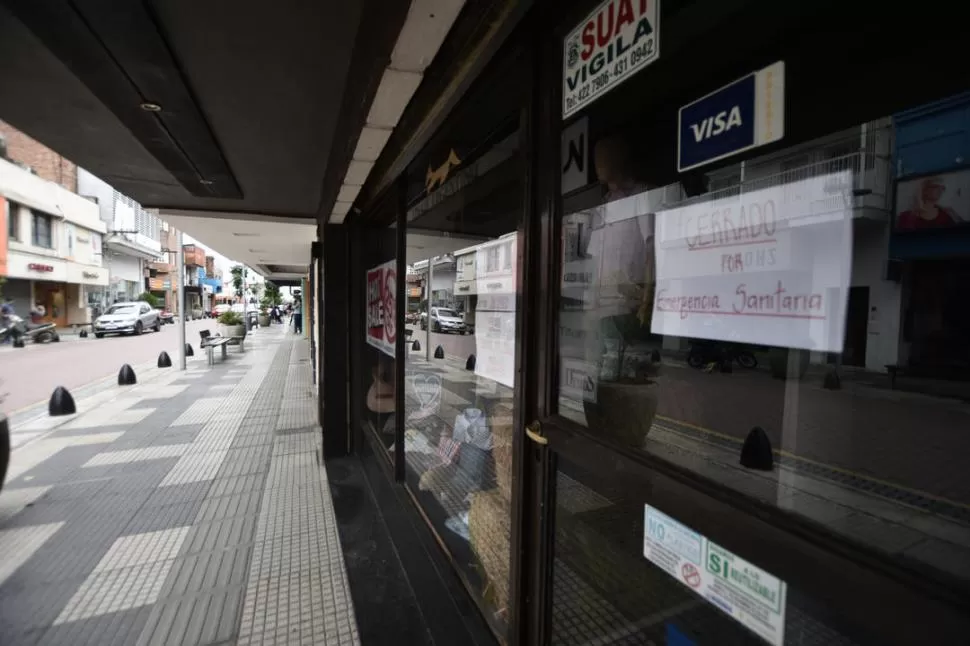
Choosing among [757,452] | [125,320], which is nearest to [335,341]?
[757,452]

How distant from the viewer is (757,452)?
1.16 meters

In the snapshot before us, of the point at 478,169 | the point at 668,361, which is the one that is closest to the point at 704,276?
the point at 668,361

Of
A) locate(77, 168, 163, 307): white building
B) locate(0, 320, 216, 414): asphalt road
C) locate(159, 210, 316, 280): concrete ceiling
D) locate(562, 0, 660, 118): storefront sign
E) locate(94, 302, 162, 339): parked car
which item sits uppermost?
locate(77, 168, 163, 307): white building

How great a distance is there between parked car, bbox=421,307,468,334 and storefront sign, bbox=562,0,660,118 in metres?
1.68

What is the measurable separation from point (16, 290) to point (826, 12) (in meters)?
32.7

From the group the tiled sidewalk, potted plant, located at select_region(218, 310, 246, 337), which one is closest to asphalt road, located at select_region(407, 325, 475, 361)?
the tiled sidewalk

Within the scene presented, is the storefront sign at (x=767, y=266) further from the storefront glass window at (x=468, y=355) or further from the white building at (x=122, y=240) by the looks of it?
the white building at (x=122, y=240)

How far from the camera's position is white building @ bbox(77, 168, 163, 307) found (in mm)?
29891

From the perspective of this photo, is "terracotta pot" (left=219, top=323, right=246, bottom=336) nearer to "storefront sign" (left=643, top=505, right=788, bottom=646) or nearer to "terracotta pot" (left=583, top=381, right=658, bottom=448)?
"terracotta pot" (left=583, top=381, right=658, bottom=448)

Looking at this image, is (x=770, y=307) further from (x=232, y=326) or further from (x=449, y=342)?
(x=232, y=326)

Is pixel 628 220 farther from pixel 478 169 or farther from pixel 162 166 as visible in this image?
pixel 162 166

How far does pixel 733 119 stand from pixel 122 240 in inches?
1537

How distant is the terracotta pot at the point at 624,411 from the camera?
1259 millimetres

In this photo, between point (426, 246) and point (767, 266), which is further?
point (426, 246)
